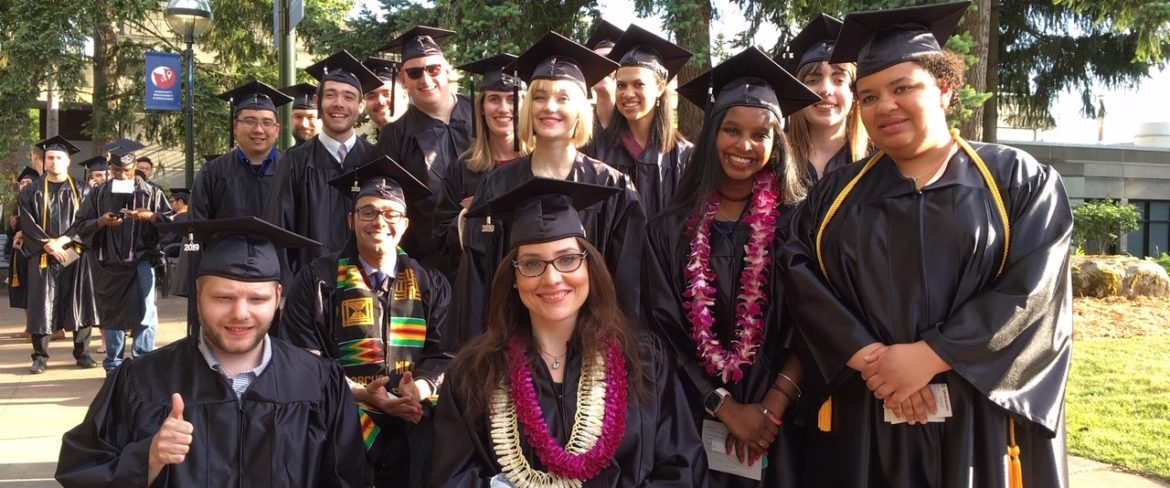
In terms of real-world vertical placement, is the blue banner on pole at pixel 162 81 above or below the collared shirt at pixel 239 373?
above

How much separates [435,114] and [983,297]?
3896 mm

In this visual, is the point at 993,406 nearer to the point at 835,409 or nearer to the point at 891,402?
the point at 891,402

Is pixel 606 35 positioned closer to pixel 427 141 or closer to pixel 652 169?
pixel 427 141

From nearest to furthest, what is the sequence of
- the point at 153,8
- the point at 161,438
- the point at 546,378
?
the point at 161,438 < the point at 546,378 < the point at 153,8

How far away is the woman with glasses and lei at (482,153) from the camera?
15.8ft

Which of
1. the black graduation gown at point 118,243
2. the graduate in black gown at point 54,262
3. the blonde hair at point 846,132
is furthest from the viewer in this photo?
the graduate in black gown at point 54,262

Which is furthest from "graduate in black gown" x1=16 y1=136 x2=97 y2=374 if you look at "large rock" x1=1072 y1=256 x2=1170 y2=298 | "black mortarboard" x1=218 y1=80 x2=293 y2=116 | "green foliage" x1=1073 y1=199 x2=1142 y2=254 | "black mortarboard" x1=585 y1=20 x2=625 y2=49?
"green foliage" x1=1073 y1=199 x2=1142 y2=254

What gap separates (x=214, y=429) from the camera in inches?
125

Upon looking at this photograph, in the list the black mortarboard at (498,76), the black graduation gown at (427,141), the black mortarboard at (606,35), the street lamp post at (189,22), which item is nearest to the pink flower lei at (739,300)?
the black mortarboard at (498,76)

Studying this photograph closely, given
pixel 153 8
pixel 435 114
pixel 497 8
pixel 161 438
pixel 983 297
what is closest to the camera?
pixel 983 297

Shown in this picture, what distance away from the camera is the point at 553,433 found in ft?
10.4

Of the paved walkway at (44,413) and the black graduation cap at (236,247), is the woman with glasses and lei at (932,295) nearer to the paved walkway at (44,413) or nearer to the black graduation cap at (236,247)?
the black graduation cap at (236,247)

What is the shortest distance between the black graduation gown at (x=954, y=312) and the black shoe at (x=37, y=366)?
27.4ft

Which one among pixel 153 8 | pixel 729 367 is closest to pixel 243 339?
pixel 729 367
